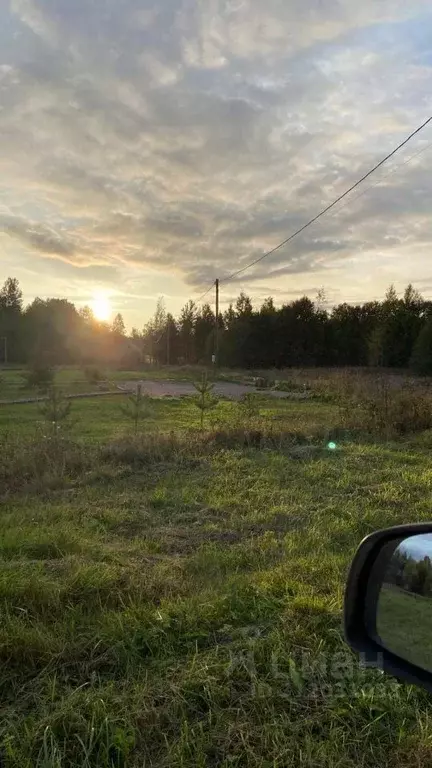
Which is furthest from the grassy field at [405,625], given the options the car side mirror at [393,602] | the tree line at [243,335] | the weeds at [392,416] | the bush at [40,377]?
the tree line at [243,335]

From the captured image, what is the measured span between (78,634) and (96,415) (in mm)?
15787

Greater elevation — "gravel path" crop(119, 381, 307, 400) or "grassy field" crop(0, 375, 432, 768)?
"grassy field" crop(0, 375, 432, 768)

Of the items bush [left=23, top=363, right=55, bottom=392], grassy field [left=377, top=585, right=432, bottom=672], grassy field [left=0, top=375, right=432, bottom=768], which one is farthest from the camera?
bush [left=23, top=363, right=55, bottom=392]

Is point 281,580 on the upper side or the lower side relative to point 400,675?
lower

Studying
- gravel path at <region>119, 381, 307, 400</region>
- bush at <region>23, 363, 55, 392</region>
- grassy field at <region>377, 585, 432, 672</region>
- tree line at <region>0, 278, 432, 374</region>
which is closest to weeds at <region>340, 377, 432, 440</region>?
grassy field at <region>377, 585, 432, 672</region>

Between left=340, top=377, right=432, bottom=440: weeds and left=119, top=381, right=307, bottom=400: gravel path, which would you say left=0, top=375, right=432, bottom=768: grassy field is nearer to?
left=340, top=377, right=432, bottom=440: weeds

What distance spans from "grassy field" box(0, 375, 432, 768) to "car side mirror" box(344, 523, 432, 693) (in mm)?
777

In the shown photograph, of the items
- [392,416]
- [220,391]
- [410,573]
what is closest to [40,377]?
[220,391]

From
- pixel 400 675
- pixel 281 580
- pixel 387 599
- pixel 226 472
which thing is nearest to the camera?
pixel 400 675

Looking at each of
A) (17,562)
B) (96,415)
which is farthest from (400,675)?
(96,415)

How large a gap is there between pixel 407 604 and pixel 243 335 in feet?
201

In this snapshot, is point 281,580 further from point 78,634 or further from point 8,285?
point 8,285

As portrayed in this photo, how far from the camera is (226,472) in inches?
334

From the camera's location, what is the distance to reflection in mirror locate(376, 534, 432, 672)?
1658 mm
